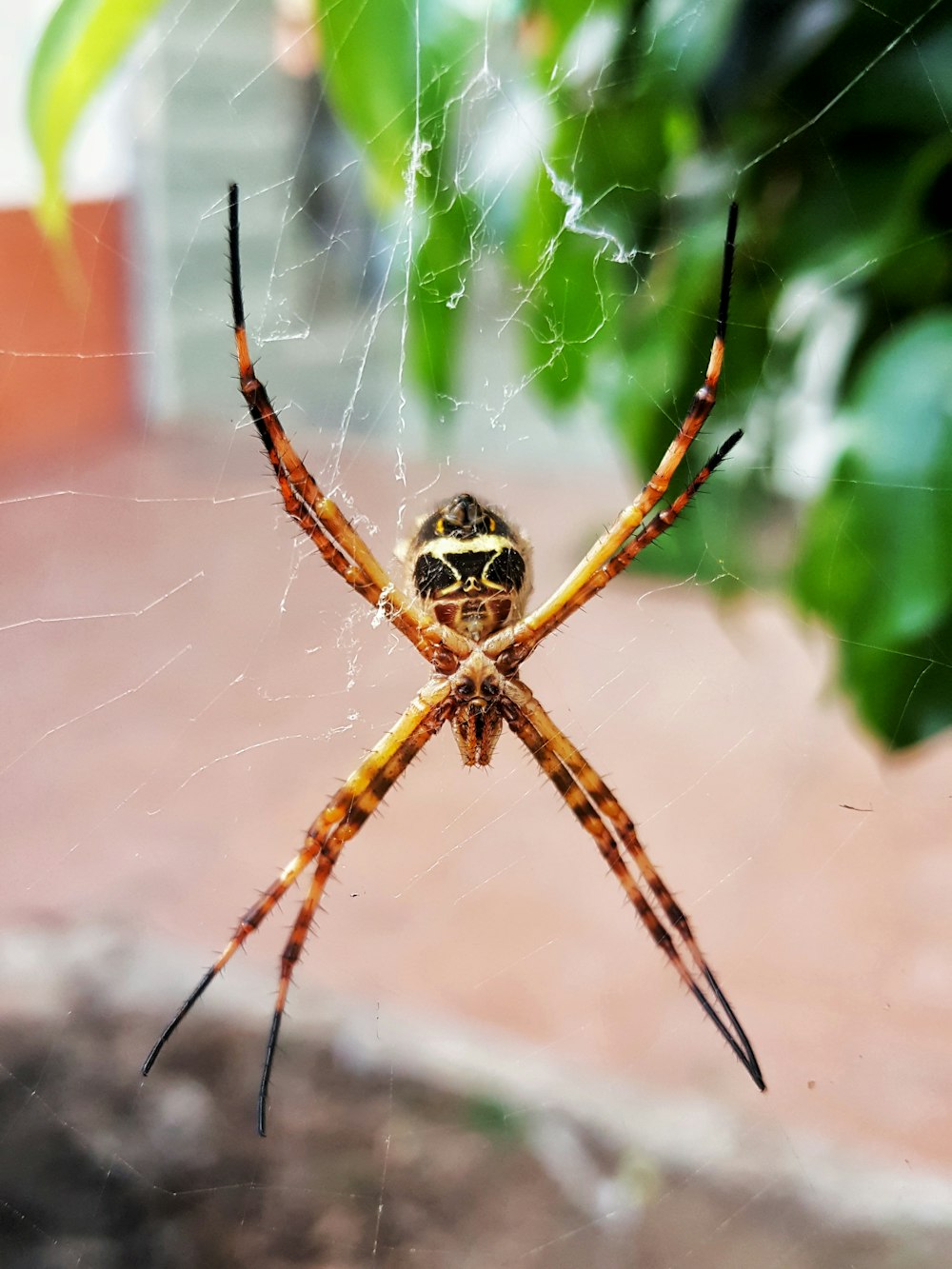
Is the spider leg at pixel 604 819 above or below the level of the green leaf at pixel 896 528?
below

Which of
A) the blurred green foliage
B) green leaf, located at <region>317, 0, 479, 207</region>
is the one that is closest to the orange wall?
the blurred green foliage

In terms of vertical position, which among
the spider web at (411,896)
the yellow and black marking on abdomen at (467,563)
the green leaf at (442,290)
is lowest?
the spider web at (411,896)

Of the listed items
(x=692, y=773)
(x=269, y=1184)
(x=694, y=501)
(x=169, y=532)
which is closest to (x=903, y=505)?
(x=694, y=501)

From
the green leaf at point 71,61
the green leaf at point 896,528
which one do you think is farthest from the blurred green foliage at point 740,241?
the green leaf at point 71,61

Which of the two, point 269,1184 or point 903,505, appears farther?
point 269,1184

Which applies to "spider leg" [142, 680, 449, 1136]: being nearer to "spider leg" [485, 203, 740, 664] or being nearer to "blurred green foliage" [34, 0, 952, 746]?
"spider leg" [485, 203, 740, 664]

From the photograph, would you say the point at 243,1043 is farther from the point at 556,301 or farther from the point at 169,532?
the point at 169,532

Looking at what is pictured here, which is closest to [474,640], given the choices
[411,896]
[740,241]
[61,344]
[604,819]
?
[604,819]

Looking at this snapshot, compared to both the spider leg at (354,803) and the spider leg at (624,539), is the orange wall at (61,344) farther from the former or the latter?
the spider leg at (624,539)
